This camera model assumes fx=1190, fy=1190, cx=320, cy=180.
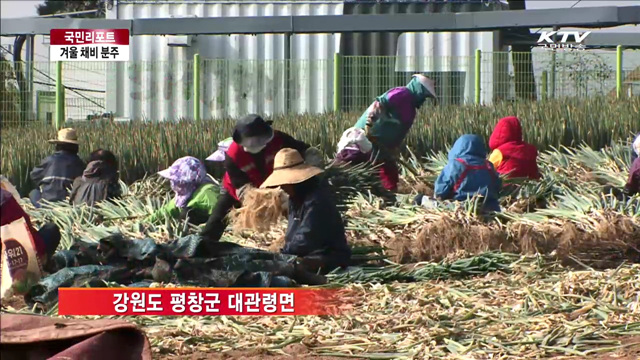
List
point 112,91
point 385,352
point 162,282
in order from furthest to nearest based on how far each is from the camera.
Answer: point 112,91 < point 162,282 < point 385,352

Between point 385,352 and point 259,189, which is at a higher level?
point 259,189

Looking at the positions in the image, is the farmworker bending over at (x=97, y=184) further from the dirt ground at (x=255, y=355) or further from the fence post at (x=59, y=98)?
the fence post at (x=59, y=98)

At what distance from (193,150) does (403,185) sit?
268 centimetres

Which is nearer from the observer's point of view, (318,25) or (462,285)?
(462,285)

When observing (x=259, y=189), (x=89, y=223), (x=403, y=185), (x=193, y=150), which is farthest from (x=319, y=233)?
(x=193, y=150)

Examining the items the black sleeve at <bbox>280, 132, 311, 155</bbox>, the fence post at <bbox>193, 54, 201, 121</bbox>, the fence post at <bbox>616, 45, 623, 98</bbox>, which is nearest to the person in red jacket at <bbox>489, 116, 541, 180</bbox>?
the black sleeve at <bbox>280, 132, 311, 155</bbox>

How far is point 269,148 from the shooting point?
8.21 metres

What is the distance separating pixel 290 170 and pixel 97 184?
2.91m

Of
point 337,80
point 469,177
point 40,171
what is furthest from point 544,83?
point 469,177

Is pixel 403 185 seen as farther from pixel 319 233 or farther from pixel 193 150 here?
pixel 319 233

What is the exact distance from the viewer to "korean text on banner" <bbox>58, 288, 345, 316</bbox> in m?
6.14

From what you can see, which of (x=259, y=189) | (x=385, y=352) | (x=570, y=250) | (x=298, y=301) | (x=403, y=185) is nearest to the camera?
(x=385, y=352)

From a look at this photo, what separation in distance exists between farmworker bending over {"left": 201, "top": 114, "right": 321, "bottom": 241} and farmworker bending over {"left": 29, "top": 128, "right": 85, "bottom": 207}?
2459 millimetres

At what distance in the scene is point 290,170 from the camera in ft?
23.0
